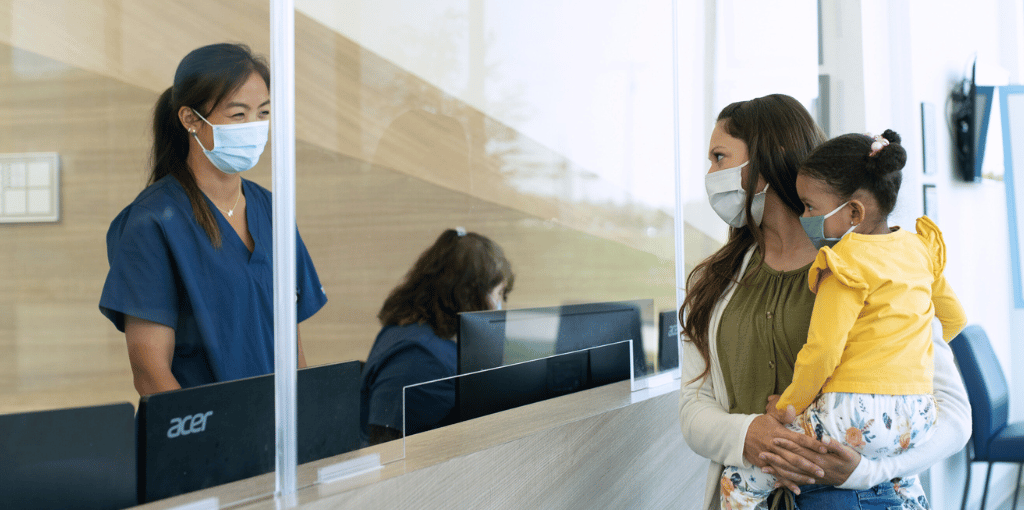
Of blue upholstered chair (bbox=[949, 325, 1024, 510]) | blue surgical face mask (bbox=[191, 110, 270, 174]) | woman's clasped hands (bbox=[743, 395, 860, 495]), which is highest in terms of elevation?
blue surgical face mask (bbox=[191, 110, 270, 174])

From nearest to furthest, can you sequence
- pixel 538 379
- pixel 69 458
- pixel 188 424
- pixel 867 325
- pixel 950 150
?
pixel 69 458, pixel 188 424, pixel 867 325, pixel 538 379, pixel 950 150

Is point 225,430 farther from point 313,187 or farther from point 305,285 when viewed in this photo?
point 313,187

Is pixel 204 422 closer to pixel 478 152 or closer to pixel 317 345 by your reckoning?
pixel 317 345

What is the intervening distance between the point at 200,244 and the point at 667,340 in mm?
1546

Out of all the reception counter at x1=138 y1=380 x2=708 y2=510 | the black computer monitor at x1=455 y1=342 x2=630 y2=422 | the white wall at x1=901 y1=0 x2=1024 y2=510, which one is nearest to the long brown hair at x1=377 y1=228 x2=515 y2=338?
the black computer monitor at x1=455 y1=342 x2=630 y2=422

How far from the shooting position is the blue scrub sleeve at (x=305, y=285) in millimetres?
1335

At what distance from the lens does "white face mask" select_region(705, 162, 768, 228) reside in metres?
1.44

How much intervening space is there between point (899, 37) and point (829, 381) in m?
2.46

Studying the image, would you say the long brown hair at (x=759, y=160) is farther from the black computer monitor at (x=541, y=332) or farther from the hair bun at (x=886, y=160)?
the black computer monitor at (x=541, y=332)

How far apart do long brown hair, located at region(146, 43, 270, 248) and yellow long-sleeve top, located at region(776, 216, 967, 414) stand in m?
1.06

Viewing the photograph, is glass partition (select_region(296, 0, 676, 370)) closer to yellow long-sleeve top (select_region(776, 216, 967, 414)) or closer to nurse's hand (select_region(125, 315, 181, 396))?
nurse's hand (select_region(125, 315, 181, 396))

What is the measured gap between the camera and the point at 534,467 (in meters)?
1.43

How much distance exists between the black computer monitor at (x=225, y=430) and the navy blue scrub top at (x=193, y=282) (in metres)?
0.10

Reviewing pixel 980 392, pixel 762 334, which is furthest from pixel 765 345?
pixel 980 392
